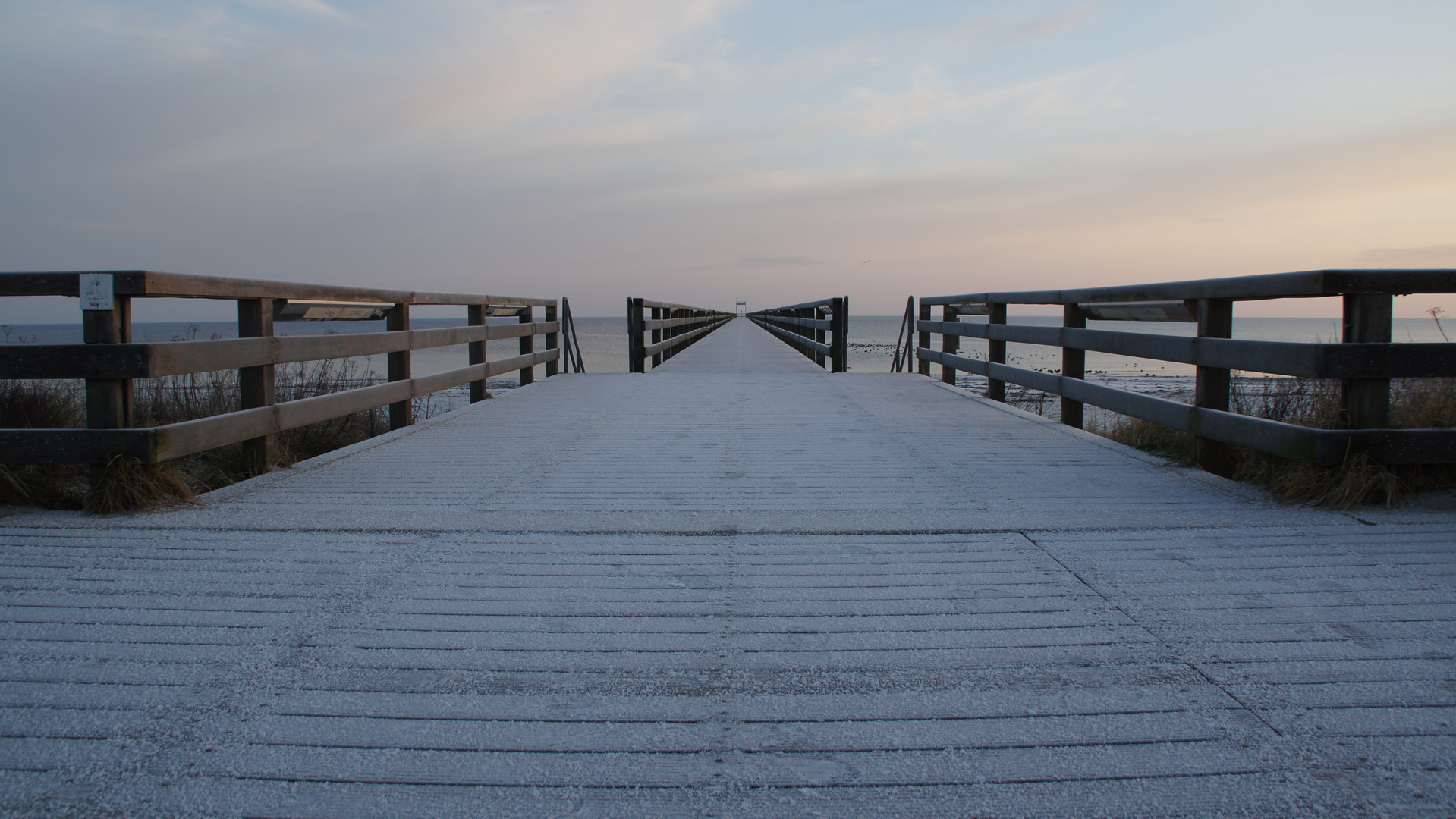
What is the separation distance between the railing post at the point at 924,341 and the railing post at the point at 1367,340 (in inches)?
210

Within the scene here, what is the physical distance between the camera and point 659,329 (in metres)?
14.7

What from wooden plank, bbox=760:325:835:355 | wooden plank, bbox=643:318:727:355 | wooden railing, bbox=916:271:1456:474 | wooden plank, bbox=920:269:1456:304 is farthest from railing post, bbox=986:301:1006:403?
wooden plank, bbox=643:318:727:355

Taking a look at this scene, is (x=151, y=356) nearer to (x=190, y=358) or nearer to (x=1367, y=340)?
(x=190, y=358)

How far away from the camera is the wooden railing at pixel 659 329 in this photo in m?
11.4

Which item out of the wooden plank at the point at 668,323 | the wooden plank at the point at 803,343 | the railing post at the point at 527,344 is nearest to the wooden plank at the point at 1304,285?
the railing post at the point at 527,344

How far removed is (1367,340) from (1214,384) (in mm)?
706

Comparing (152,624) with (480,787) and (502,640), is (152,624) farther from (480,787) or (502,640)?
(480,787)

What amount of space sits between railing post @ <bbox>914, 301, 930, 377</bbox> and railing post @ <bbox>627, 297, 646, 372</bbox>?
12.1 ft

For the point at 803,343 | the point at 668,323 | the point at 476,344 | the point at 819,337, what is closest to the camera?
the point at 476,344

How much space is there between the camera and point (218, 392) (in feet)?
21.2

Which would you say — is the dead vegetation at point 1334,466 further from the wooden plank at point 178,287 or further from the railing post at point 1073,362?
the wooden plank at point 178,287

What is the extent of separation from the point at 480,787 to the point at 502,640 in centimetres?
62

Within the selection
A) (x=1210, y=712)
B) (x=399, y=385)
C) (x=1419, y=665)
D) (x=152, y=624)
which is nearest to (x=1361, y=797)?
(x=1210, y=712)

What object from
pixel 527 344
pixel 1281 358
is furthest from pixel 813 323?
pixel 1281 358
